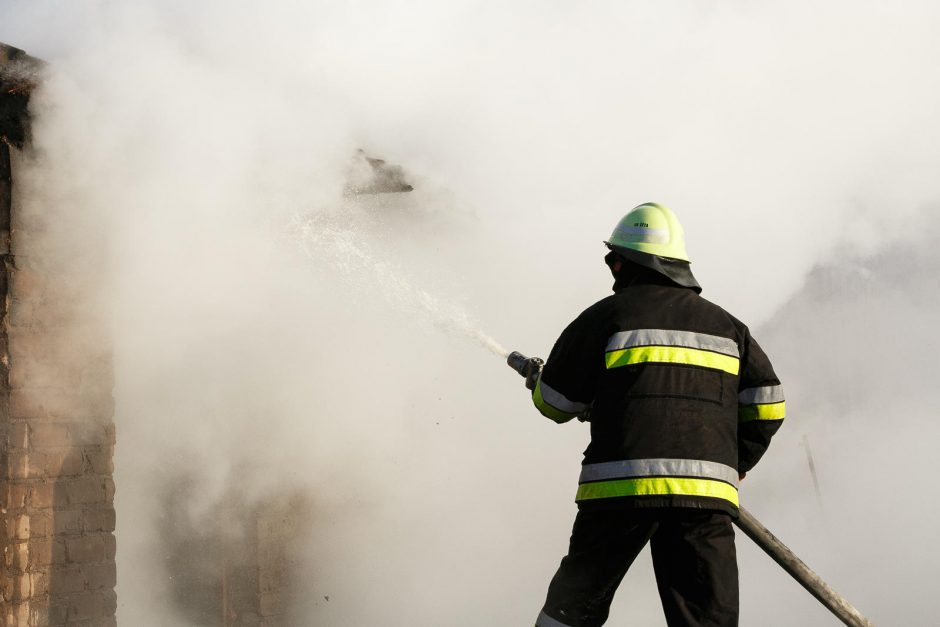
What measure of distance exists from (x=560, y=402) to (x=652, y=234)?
67 cm

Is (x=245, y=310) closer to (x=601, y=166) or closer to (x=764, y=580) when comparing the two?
(x=601, y=166)

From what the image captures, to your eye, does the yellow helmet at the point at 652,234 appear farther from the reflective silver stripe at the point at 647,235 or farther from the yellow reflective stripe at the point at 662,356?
the yellow reflective stripe at the point at 662,356

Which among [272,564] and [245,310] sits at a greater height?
[245,310]

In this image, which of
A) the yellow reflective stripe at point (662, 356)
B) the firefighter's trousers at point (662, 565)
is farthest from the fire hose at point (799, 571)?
the yellow reflective stripe at point (662, 356)

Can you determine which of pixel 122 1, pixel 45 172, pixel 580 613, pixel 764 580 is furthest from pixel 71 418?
pixel 764 580

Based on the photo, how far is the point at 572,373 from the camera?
360cm

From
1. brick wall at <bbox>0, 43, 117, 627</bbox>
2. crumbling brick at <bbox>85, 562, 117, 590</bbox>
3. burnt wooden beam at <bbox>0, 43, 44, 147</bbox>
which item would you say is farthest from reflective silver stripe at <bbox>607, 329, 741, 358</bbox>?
burnt wooden beam at <bbox>0, 43, 44, 147</bbox>

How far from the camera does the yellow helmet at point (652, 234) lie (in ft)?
12.3

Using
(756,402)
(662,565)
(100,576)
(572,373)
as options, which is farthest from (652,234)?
(100,576)

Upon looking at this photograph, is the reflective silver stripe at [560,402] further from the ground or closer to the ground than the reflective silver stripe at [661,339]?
closer to the ground

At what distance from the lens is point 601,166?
6637 mm

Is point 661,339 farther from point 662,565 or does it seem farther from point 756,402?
point 662,565

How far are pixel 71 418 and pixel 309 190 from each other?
1705 millimetres

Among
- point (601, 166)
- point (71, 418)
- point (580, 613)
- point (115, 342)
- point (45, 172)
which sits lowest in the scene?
point (580, 613)
